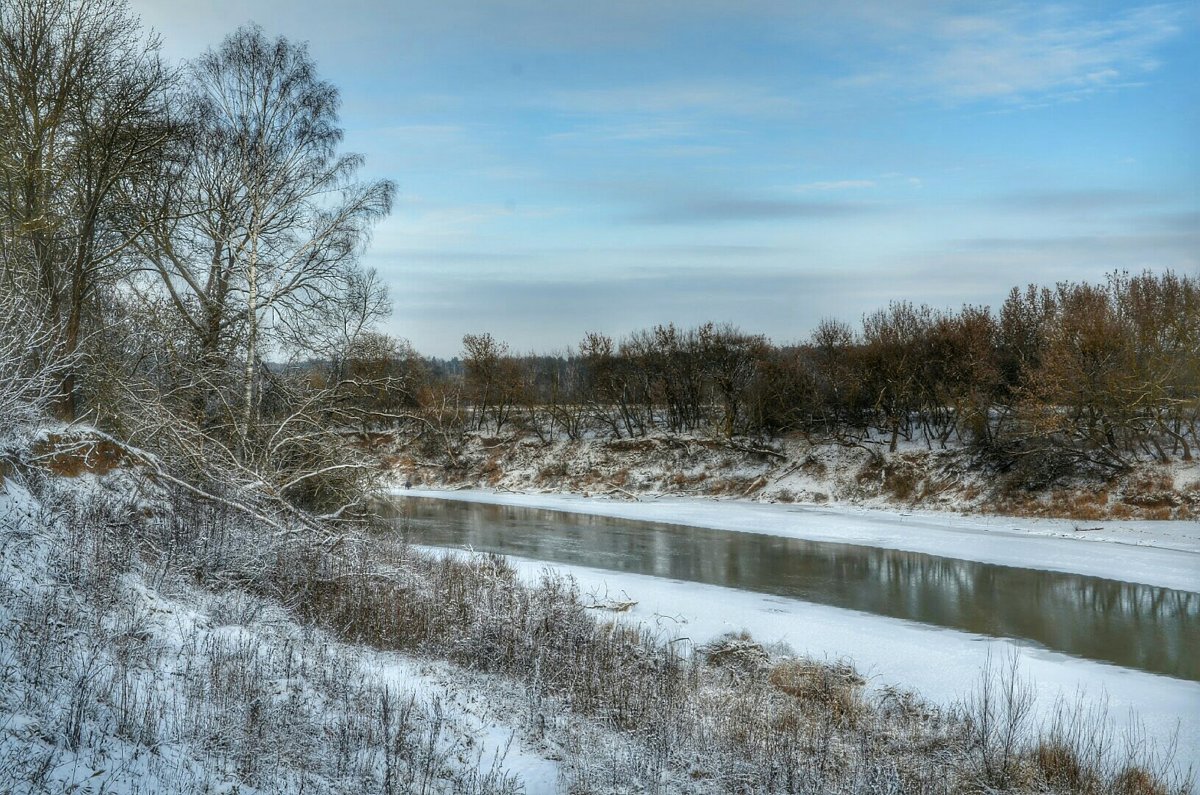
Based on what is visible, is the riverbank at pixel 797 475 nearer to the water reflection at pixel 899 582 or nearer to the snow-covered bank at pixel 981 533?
the snow-covered bank at pixel 981 533

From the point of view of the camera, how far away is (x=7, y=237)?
484 inches

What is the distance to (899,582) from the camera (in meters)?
15.1

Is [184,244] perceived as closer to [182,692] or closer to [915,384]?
→ [182,692]

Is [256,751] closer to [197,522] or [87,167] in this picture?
[197,522]

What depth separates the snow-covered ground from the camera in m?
8.50

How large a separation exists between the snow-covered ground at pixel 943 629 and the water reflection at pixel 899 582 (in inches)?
26.1

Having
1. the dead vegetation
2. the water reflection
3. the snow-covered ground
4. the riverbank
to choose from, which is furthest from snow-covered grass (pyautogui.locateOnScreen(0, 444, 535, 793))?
the dead vegetation

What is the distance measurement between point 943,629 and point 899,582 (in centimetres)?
372

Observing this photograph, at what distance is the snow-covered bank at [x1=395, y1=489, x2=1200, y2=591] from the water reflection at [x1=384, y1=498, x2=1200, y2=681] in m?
0.78

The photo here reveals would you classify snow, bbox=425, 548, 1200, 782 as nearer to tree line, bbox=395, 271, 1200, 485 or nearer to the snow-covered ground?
the snow-covered ground

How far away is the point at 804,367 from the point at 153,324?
2299cm

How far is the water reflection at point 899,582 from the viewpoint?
11242 millimetres

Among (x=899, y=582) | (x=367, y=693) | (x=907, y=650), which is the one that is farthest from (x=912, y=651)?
(x=367, y=693)

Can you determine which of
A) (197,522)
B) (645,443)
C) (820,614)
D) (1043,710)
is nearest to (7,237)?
(197,522)
